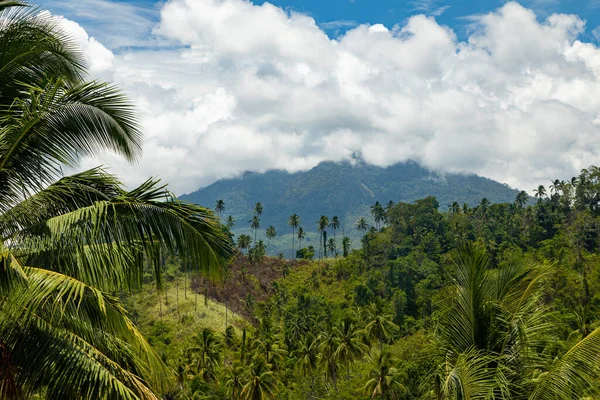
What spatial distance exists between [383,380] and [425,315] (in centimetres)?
4211

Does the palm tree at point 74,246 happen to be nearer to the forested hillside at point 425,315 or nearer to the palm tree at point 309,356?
the forested hillside at point 425,315

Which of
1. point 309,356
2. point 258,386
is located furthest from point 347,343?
point 258,386

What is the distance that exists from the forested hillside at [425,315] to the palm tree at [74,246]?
1094 mm

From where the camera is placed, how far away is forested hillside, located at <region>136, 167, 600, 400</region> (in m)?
8.69

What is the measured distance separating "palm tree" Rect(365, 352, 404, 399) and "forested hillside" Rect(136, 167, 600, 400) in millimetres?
125

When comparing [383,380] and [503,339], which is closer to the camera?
[503,339]

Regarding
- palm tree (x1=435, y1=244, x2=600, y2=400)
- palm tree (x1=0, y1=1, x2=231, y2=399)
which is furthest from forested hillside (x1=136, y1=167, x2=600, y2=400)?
palm tree (x1=0, y1=1, x2=231, y2=399)

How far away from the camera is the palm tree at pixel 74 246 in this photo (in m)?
6.59

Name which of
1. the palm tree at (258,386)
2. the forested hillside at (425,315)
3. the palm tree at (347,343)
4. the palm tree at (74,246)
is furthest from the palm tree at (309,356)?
the palm tree at (74,246)

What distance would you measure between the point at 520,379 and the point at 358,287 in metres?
110

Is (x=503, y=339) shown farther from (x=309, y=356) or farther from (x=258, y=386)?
(x=309, y=356)

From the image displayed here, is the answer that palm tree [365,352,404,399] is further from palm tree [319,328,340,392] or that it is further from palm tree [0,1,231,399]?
palm tree [0,1,231,399]

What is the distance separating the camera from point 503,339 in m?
8.85

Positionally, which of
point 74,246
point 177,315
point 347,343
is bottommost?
point 177,315
